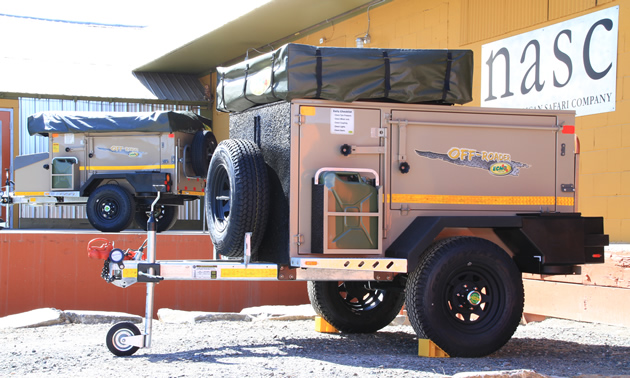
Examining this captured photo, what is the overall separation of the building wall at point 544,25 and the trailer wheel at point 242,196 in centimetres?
557

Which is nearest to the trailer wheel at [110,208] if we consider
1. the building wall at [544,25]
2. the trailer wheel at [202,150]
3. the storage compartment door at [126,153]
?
the storage compartment door at [126,153]

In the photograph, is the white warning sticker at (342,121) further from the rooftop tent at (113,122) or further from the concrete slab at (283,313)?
the rooftop tent at (113,122)

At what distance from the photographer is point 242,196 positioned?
601 centimetres

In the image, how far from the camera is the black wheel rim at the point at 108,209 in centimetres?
1498

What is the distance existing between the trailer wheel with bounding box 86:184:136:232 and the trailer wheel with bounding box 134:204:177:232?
1.17 meters

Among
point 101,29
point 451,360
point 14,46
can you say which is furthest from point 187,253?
point 101,29

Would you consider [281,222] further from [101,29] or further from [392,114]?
[101,29]

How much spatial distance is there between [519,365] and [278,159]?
2.61 metres

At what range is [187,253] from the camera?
11852mm

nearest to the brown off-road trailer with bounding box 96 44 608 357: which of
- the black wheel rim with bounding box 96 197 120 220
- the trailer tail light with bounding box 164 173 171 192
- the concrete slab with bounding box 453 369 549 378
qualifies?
the concrete slab with bounding box 453 369 549 378

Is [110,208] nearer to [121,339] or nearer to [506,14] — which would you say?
[506,14]

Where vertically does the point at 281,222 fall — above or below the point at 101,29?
below

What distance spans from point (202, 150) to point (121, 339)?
378 inches

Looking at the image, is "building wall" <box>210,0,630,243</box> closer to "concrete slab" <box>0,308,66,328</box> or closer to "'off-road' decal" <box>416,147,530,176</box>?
"'off-road' decal" <box>416,147,530,176</box>
